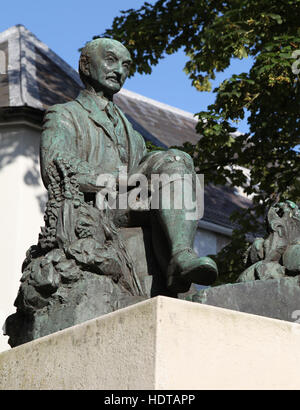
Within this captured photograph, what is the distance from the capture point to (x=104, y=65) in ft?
17.8

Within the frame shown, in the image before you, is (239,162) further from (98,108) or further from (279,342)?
(279,342)

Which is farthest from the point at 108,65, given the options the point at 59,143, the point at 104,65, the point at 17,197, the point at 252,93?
the point at 17,197

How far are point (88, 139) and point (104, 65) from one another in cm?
53

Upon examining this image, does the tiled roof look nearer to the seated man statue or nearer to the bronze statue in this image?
the seated man statue

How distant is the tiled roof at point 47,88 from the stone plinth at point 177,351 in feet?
33.5

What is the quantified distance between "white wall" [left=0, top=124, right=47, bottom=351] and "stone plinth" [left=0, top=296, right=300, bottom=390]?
900 centimetres

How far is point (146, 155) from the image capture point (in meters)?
5.29

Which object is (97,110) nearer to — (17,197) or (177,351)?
(177,351)

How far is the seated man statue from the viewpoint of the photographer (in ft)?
14.9

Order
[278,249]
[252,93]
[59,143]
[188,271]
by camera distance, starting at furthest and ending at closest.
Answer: [252,93]
[59,143]
[278,249]
[188,271]

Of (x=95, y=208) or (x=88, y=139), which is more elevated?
(x=88, y=139)

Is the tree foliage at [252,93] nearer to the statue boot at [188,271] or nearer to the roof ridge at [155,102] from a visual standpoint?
the statue boot at [188,271]

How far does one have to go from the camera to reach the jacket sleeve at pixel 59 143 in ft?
16.1

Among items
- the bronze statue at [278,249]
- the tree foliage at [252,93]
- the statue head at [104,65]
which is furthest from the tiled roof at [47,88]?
the bronze statue at [278,249]
